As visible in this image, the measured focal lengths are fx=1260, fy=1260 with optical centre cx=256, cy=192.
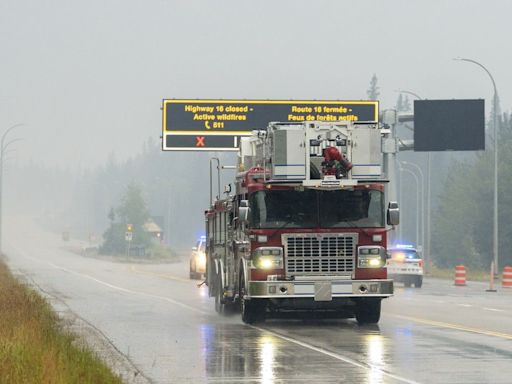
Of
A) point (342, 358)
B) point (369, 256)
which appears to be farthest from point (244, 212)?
point (342, 358)

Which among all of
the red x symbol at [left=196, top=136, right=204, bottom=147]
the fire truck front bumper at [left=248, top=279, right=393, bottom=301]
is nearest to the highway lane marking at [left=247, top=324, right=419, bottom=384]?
the fire truck front bumper at [left=248, top=279, right=393, bottom=301]

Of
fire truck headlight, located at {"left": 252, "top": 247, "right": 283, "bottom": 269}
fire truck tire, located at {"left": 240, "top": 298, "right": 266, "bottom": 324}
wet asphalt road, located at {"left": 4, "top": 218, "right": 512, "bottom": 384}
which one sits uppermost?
fire truck headlight, located at {"left": 252, "top": 247, "right": 283, "bottom": 269}

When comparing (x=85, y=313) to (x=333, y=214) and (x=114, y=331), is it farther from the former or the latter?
(x=333, y=214)

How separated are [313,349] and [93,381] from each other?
6.32 m

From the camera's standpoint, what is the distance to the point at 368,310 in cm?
2356

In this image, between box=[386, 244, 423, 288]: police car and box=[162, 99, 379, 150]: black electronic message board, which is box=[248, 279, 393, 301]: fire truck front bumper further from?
box=[386, 244, 423, 288]: police car

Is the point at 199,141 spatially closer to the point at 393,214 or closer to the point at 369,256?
the point at 369,256

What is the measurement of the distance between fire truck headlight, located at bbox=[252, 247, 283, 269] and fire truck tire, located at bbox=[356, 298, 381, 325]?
2071 millimetres

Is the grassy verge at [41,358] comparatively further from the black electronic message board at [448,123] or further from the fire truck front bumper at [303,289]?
the black electronic message board at [448,123]

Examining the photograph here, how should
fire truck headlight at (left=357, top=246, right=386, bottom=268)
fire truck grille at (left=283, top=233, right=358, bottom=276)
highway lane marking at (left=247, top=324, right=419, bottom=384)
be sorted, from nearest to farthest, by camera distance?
highway lane marking at (left=247, top=324, right=419, bottom=384) < fire truck grille at (left=283, top=233, right=358, bottom=276) < fire truck headlight at (left=357, top=246, right=386, bottom=268)

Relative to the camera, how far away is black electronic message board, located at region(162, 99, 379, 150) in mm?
47688

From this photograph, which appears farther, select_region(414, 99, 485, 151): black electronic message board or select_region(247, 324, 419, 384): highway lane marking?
select_region(414, 99, 485, 151): black electronic message board

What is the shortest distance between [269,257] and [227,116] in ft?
85.0

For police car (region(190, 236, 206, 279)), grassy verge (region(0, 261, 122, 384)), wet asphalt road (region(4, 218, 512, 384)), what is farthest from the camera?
police car (region(190, 236, 206, 279))
